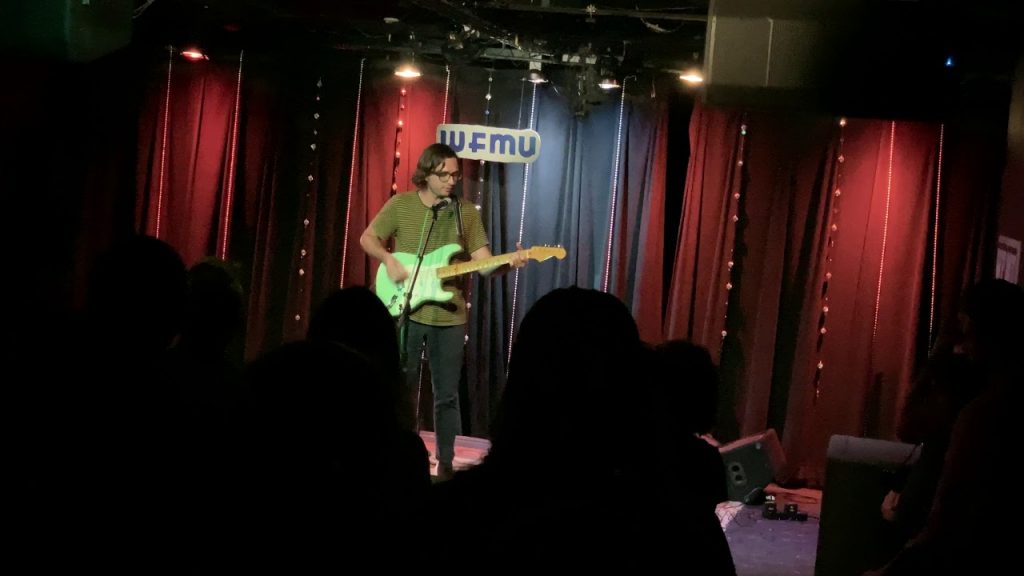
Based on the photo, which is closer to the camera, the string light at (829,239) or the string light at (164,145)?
the string light at (829,239)

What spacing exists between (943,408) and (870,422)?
3036 millimetres

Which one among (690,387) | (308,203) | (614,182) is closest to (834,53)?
(690,387)

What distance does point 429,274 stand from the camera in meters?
5.52

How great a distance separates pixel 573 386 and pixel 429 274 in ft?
13.1

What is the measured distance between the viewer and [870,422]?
628 centimetres

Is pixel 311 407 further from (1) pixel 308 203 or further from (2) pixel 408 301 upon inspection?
(1) pixel 308 203

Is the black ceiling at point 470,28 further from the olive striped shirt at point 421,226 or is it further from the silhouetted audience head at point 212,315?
the silhouetted audience head at point 212,315

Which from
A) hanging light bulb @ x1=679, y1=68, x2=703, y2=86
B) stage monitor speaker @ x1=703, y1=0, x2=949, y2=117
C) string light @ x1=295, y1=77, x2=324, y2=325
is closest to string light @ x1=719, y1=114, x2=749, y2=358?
hanging light bulb @ x1=679, y1=68, x2=703, y2=86

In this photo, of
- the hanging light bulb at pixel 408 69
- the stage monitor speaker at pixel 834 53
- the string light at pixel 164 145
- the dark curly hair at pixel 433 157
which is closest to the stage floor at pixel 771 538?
the dark curly hair at pixel 433 157

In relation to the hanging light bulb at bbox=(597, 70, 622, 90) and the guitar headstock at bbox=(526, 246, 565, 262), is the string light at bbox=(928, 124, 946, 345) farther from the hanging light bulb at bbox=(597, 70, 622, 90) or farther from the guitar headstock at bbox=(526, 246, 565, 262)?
the guitar headstock at bbox=(526, 246, 565, 262)

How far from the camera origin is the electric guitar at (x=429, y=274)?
548cm

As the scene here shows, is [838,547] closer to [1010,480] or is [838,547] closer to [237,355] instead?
[1010,480]

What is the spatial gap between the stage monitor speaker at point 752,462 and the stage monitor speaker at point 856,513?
1444mm

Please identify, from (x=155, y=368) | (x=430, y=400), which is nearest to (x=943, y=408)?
(x=155, y=368)
